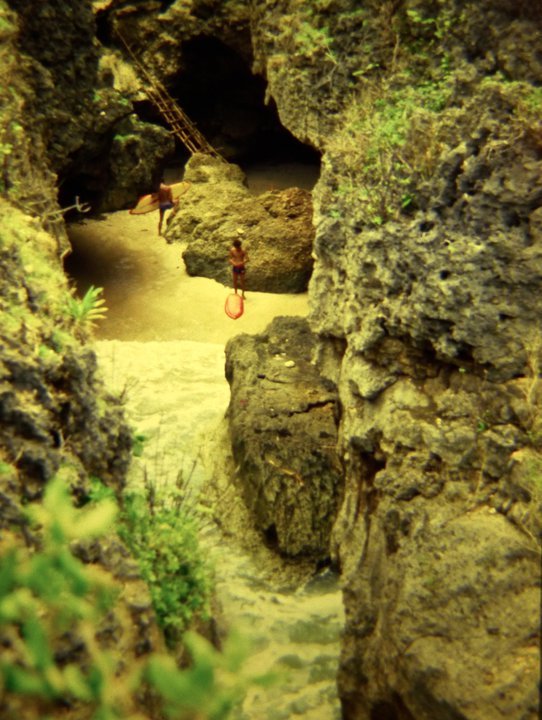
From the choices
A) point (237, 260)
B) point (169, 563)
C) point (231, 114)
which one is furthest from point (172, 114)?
point (169, 563)

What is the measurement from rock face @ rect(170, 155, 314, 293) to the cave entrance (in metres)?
2.65

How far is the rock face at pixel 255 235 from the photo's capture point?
11.5 metres

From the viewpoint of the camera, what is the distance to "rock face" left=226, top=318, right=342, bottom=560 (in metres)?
6.92

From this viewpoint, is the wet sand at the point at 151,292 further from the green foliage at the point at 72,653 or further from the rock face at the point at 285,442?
the green foliage at the point at 72,653

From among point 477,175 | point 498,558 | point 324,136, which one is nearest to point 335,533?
point 498,558

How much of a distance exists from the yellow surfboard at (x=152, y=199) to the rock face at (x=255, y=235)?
0.28 meters

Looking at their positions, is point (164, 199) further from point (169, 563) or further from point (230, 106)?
point (169, 563)

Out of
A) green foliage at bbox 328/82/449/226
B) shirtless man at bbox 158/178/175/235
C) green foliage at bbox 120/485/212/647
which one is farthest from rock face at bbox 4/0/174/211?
green foliage at bbox 120/485/212/647

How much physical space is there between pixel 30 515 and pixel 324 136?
21.1 feet

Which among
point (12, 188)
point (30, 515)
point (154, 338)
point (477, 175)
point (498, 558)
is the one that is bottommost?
point (154, 338)

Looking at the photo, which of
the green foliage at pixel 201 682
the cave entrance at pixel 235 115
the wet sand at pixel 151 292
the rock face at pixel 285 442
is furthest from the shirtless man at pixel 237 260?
the green foliage at pixel 201 682

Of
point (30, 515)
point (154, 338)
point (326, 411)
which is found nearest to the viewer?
point (30, 515)

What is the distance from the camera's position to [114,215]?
13.6 meters

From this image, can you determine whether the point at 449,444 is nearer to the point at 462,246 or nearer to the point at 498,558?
the point at 498,558
